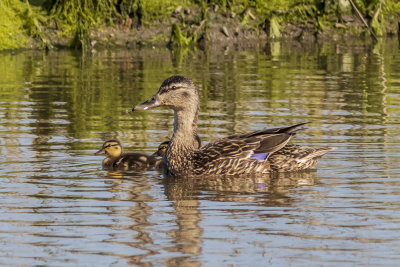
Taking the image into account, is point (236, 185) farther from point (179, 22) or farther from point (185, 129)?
point (179, 22)

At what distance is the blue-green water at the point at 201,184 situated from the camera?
695cm

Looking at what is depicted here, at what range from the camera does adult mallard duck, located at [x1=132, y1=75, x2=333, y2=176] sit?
10156mm

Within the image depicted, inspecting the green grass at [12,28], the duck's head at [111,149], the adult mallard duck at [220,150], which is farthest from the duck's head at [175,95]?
the green grass at [12,28]

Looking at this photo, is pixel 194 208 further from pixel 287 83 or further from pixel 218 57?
pixel 218 57

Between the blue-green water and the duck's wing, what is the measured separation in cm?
29

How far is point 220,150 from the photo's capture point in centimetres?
1020

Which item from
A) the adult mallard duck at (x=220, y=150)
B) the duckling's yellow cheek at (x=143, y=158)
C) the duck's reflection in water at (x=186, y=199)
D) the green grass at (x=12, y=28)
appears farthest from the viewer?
the green grass at (x=12, y=28)

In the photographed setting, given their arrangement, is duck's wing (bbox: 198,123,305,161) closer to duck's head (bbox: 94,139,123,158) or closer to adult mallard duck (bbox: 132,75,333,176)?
adult mallard duck (bbox: 132,75,333,176)

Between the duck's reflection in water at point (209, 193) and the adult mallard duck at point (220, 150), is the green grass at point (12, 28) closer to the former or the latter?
the adult mallard duck at point (220, 150)

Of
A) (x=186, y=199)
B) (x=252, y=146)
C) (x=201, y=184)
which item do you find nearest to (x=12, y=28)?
(x=252, y=146)

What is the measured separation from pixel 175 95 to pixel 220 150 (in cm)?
84

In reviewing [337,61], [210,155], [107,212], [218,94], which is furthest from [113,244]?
[337,61]

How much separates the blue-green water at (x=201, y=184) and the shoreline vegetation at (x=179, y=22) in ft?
19.9

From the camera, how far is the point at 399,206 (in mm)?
8289
